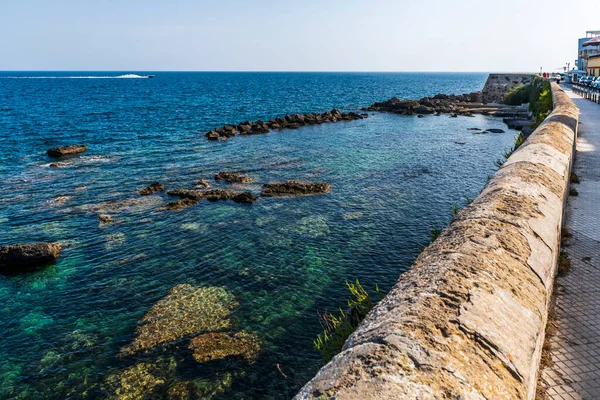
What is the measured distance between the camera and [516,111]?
198ft

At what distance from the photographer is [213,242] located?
18.2 meters

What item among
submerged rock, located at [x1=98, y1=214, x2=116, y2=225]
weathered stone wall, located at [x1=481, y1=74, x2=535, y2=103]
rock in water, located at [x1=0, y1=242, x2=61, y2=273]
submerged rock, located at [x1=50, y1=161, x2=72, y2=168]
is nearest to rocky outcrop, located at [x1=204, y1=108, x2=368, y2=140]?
submerged rock, located at [x1=50, y1=161, x2=72, y2=168]

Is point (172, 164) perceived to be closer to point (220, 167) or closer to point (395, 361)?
point (220, 167)

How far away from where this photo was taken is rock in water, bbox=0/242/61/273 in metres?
16.6

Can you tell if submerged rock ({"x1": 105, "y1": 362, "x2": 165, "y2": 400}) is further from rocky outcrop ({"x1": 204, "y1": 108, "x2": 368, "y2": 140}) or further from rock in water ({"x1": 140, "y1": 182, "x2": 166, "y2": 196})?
rocky outcrop ({"x1": 204, "y1": 108, "x2": 368, "y2": 140})

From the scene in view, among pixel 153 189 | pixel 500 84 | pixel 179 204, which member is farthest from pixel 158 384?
pixel 500 84

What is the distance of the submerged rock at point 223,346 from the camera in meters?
11.0

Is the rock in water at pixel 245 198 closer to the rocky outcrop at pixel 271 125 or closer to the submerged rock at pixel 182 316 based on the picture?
the submerged rock at pixel 182 316

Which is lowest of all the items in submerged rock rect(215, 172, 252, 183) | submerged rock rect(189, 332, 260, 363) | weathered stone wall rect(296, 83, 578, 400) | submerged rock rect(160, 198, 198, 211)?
submerged rock rect(189, 332, 260, 363)

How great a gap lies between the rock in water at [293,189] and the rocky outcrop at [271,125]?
22201 mm

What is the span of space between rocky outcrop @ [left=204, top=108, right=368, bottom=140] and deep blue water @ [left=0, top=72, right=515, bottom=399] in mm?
6728

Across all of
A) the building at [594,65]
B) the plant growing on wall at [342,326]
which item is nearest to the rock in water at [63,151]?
the plant growing on wall at [342,326]

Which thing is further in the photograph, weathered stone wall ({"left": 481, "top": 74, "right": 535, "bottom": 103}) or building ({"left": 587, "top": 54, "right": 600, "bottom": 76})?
weathered stone wall ({"left": 481, "top": 74, "right": 535, "bottom": 103})

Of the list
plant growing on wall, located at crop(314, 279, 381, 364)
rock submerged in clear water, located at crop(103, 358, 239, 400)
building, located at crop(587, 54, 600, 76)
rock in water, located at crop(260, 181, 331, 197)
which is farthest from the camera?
building, located at crop(587, 54, 600, 76)
